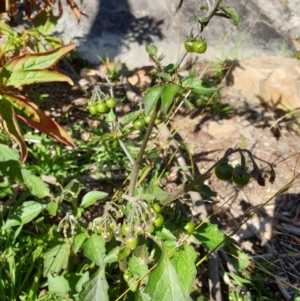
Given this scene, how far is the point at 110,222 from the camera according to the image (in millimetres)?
1733

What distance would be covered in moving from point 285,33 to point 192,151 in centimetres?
181

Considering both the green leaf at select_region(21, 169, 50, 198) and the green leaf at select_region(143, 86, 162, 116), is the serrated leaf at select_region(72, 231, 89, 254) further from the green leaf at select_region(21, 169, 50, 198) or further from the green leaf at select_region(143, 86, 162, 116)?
the green leaf at select_region(143, 86, 162, 116)

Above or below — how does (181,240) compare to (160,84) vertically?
below

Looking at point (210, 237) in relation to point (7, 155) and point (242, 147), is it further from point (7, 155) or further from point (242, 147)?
point (242, 147)

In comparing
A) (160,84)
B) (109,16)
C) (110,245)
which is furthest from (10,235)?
(109,16)

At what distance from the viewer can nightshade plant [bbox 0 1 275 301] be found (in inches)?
61.4

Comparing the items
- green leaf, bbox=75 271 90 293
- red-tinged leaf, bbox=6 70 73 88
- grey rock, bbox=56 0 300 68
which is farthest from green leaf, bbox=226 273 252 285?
grey rock, bbox=56 0 300 68

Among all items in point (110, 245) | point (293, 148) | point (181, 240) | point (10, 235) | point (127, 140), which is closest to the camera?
point (181, 240)

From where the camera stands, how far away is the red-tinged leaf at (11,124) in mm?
2035

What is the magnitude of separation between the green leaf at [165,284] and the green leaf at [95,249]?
28 cm

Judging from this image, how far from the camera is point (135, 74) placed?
3.85 m

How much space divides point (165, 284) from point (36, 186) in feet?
Answer: 2.56

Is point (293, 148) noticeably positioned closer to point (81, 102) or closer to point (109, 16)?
point (81, 102)

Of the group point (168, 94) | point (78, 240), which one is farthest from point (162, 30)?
point (168, 94)
